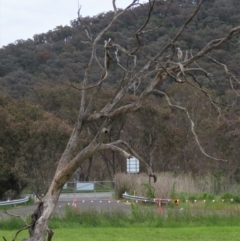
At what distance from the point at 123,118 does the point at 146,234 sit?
21.4 metres

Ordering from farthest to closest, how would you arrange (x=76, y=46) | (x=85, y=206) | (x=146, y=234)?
(x=76, y=46) → (x=85, y=206) → (x=146, y=234)

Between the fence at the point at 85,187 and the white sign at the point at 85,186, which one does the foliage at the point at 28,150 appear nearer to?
the fence at the point at 85,187

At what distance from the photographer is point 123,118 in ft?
113

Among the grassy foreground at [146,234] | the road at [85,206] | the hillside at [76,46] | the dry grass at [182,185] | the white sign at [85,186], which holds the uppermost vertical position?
the hillside at [76,46]

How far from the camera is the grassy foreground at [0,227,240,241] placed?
12.4 meters

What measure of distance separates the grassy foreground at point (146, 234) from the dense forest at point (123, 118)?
2.84 meters

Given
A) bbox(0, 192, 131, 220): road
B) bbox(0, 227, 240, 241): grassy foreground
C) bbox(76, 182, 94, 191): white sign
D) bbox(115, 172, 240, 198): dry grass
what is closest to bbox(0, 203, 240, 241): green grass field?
bbox(0, 227, 240, 241): grassy foreground

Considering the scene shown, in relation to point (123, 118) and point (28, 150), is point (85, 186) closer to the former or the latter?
point (123, 118)

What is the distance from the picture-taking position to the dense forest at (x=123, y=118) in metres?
25.5

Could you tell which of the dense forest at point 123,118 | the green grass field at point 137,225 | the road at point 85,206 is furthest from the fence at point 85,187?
the green grass field at point 137,225

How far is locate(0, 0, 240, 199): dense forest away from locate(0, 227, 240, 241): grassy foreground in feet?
9.32

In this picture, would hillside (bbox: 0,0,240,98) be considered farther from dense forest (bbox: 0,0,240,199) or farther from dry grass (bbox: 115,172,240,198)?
dry grass (bbox: 115,172,240,198)

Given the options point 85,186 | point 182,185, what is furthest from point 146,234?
point 85,186

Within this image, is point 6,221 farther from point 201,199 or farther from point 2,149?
point 2,149
